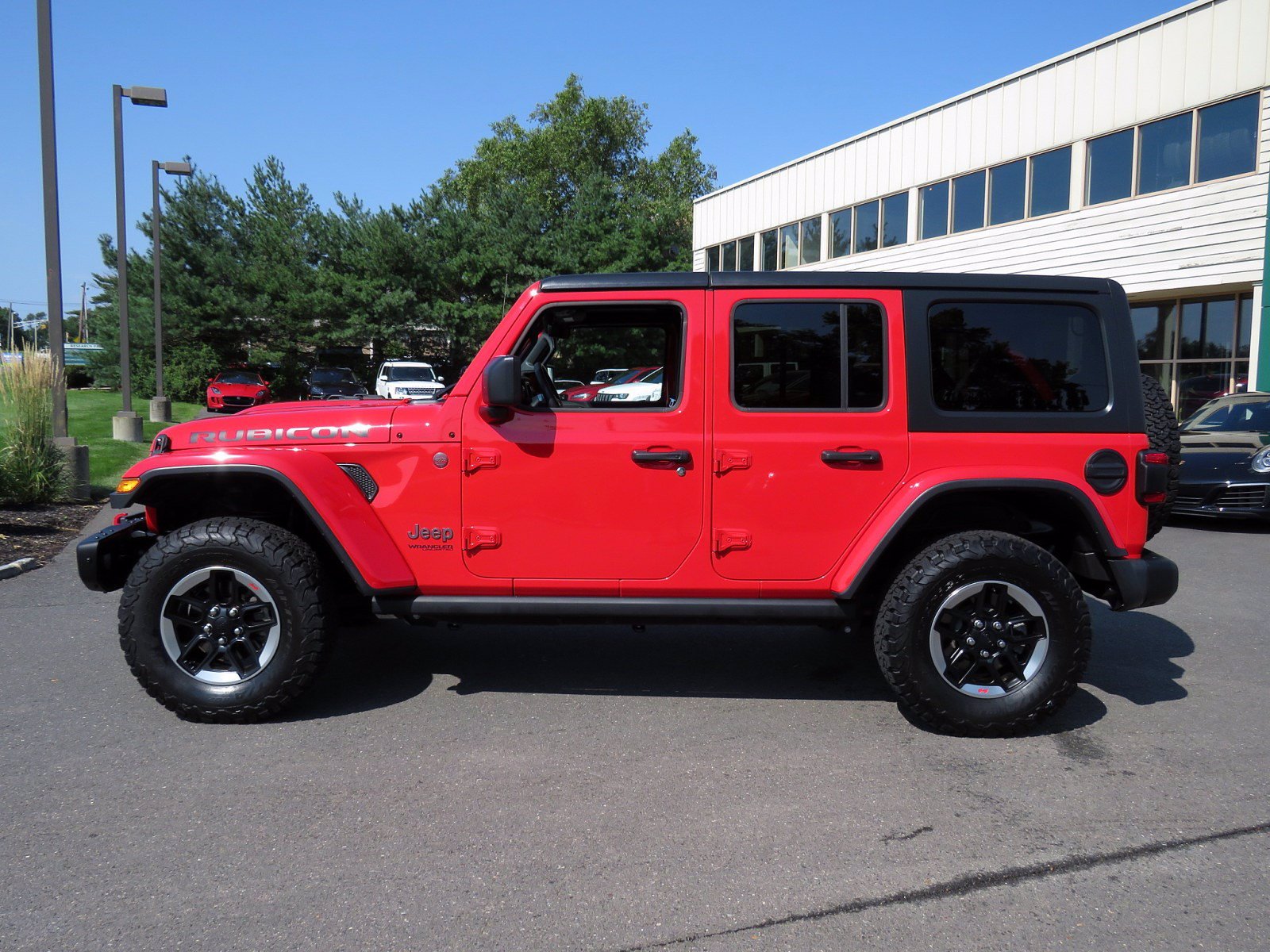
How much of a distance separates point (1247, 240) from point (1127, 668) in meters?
14.9

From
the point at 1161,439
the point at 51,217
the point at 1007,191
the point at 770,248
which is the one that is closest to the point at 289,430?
the point at 1161,439

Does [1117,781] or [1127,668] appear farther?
[1127,668]

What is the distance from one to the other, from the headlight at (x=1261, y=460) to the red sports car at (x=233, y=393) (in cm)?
2479

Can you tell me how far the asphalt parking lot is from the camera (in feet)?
9.02

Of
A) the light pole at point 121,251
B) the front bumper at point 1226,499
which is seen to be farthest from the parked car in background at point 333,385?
the front bumper at point 1226,499

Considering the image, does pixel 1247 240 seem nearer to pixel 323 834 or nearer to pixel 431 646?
pixel 431 646

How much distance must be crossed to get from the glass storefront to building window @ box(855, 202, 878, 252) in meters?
7.11

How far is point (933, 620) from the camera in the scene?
4133 millimetres

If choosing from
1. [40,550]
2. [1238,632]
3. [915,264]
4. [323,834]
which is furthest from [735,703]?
[915,264]

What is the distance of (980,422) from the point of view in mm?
4219

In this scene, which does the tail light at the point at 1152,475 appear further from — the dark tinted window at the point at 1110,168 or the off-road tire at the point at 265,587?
the dark tinted window at the point at 1110,168

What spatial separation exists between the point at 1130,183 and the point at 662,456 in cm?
1826

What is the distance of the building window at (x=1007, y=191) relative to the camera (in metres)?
21.0

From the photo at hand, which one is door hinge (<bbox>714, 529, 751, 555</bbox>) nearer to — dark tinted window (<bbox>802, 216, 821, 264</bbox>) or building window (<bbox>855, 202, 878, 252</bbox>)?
building window (<bbox>855, 202, 878, 252</bbox>)
